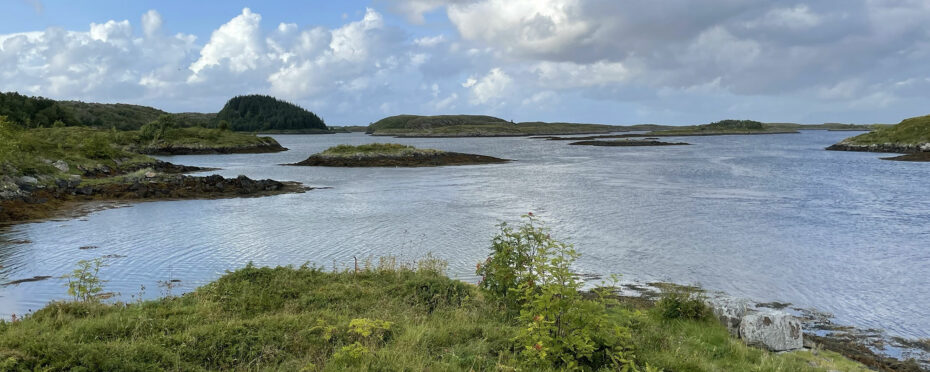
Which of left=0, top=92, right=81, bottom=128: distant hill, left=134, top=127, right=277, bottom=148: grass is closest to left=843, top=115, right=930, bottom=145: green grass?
left=134, top=127, right=277, bottom=148: grass

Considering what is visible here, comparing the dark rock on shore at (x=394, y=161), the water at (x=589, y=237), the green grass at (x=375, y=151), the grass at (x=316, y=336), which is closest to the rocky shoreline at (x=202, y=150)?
the green grass at (x=375, y=151)

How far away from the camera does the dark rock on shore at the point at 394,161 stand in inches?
2933

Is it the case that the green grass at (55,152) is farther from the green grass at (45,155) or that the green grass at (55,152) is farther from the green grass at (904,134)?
the green grass at (904,134)

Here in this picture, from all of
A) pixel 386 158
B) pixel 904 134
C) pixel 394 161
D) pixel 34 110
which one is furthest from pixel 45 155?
pixel 904 134

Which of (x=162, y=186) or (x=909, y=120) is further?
(x=909, y=120)

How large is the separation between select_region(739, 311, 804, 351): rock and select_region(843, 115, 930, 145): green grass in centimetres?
10491

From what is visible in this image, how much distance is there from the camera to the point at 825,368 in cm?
948

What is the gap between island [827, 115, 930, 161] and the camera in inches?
3499

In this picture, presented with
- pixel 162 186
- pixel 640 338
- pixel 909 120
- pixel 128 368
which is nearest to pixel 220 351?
pixel 128 368

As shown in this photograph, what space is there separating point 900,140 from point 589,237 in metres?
103

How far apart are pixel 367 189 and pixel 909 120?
112873 millimetres

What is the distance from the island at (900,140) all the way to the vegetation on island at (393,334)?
320 ft

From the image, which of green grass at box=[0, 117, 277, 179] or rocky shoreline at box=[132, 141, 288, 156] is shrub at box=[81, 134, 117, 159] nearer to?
green grass at box=[0, 117, 277, 179]

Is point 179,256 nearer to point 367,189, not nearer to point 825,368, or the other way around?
point 825,368
